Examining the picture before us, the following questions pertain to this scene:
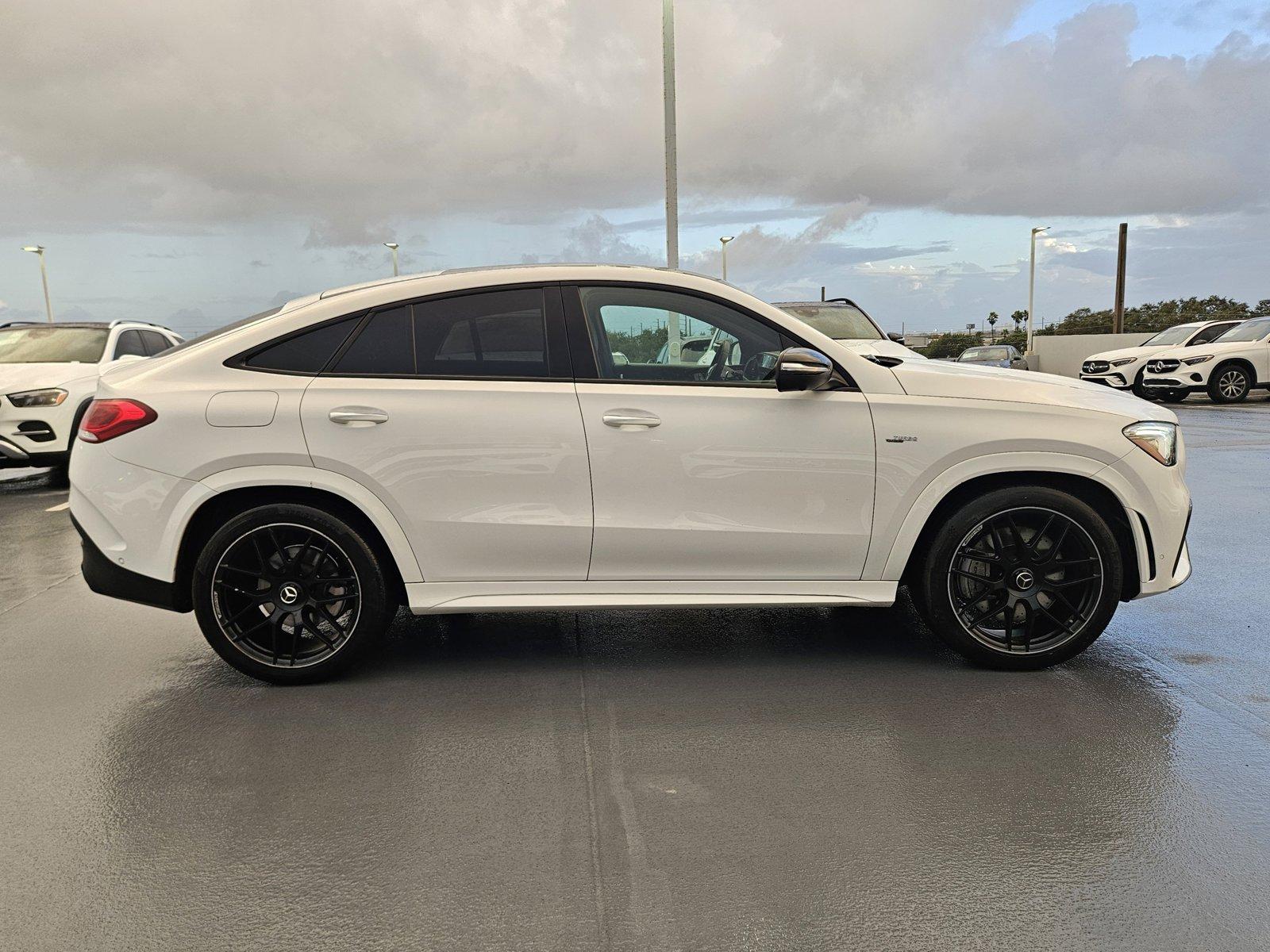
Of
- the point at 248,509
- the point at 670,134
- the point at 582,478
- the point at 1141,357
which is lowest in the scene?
the point at 1141,357

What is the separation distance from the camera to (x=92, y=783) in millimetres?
3279

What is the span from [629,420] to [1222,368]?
18.4 metres

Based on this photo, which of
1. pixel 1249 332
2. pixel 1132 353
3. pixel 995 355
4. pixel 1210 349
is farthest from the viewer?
pixel 995 355

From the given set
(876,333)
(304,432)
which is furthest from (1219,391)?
(304,432)

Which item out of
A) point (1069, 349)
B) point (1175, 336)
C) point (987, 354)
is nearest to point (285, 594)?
point (1175, 336)

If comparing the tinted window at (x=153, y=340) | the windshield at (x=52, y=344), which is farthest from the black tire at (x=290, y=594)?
the tinted window at (x=153, y=340)

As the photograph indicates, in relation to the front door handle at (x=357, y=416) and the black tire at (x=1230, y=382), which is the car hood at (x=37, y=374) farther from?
the black tire at (x=1230, y=382)

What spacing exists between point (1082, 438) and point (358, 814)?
315 centimetres

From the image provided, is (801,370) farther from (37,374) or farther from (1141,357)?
(1141,357)

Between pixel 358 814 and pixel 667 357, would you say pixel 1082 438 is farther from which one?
pixel 358 814

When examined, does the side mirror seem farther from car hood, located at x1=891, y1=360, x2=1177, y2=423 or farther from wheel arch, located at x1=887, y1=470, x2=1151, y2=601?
wheel arch, located at x1=887, y1=470, x2=1151, y2=601

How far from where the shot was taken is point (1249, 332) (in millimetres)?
18812

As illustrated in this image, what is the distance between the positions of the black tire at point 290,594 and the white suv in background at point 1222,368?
18622mm

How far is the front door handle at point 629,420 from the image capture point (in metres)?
3.94
